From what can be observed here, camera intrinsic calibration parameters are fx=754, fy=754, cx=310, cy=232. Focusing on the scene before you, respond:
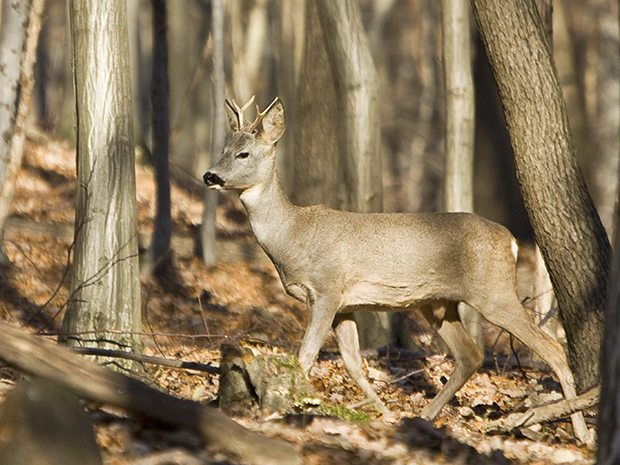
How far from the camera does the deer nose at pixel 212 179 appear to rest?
6578mm

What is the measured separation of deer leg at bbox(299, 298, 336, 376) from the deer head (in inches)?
50.4

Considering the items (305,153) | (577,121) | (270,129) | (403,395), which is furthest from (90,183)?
(577,121)

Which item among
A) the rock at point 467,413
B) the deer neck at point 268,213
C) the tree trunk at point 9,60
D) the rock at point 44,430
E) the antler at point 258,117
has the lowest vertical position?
the rock at point 467,413

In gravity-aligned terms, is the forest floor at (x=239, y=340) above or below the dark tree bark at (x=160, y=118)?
below

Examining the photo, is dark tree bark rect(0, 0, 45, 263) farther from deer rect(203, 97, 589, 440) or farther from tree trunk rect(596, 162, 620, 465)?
tree trunk rect(596, 162, 620, 465)

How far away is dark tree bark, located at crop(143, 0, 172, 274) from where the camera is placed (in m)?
11.0

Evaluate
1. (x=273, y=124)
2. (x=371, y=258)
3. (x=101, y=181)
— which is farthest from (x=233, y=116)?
(x=371, y=258)

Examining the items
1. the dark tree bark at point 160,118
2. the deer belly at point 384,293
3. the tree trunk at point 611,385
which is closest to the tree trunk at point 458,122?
the deer belly at point 384,293

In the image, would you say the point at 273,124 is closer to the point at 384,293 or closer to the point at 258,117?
the point at 258,117

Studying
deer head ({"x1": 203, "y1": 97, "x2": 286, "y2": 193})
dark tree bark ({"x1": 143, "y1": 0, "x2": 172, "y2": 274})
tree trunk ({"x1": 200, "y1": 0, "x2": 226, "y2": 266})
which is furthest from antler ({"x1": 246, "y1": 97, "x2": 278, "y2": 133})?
dark tree bark ({"x1": 143, "y1": 0, "x2": 172, "y2": 274})

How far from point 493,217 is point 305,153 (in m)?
5.21

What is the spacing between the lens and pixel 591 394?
5.66 m

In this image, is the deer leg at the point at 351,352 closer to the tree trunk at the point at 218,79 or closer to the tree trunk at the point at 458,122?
the tree trunk at the point at 458,122

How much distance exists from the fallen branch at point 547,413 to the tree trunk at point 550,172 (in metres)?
0.69
